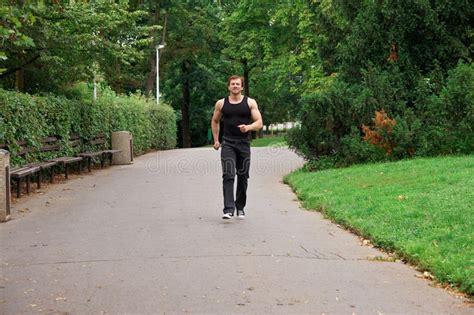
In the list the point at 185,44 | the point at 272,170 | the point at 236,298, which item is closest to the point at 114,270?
the point at 236,298

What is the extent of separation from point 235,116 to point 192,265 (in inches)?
131

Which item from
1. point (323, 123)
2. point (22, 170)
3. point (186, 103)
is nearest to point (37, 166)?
point (22, 170)

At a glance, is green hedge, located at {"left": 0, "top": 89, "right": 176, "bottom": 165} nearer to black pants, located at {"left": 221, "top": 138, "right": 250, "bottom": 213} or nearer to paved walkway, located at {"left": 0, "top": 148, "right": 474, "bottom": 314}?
paved walkway, located at {"left": 0, "top": 148, "right": 474, "bottom": 314}

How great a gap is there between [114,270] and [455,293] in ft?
9.92

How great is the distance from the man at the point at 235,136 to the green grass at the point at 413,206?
1.47 metres

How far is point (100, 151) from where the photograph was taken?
67.1 ft

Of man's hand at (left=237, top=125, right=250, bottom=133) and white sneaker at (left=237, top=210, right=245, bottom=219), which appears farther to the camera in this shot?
white sneaker at (left=237, top=210, right=245, bottom=219)

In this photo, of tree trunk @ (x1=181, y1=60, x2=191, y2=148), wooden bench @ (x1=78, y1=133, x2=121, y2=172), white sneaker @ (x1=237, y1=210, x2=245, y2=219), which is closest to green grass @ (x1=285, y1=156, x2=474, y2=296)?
white sneaker @ (x1=237, y1=210, x2=245, y2=219)

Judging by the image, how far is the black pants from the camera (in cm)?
956

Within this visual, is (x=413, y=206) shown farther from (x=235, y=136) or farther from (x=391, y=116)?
(x=391, y=116)

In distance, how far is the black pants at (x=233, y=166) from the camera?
31.4 ft

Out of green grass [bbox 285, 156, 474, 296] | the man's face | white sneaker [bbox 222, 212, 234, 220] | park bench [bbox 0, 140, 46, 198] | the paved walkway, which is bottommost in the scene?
the paved walkway

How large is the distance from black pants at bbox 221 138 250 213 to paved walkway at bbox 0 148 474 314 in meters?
0.39

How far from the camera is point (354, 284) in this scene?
5.96 metres
